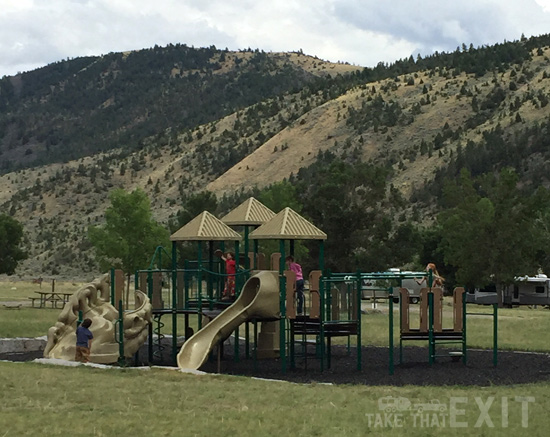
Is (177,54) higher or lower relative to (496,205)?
higher

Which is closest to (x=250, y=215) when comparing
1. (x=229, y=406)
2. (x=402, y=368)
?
(x=402, y=368)

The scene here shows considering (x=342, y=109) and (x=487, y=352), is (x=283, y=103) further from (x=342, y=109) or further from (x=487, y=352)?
(x=487, y=352)

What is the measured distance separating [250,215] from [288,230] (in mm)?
4419

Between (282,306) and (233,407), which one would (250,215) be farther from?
(233,407)

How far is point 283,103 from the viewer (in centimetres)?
11031

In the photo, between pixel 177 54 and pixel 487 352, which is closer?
pixel 487 352

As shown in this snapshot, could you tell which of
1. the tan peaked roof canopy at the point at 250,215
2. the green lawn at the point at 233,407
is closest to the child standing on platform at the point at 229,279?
the tan peaked roof canopy at the point at 250,215

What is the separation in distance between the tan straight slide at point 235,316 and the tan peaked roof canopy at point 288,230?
0.86m

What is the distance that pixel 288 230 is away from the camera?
22.0 metres

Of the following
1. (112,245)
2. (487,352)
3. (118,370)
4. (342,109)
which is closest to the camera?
(118,370)

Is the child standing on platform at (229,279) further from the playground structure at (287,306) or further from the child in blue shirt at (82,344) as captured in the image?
the child in blue shirt at (82,344)

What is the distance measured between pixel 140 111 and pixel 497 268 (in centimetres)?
11970

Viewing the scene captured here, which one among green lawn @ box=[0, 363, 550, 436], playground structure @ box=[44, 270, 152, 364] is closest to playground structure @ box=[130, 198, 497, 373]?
playground structure @ box=[44, 270, 152, 364]

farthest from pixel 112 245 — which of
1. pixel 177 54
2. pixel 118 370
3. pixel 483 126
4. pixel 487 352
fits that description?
pixel 177 54
